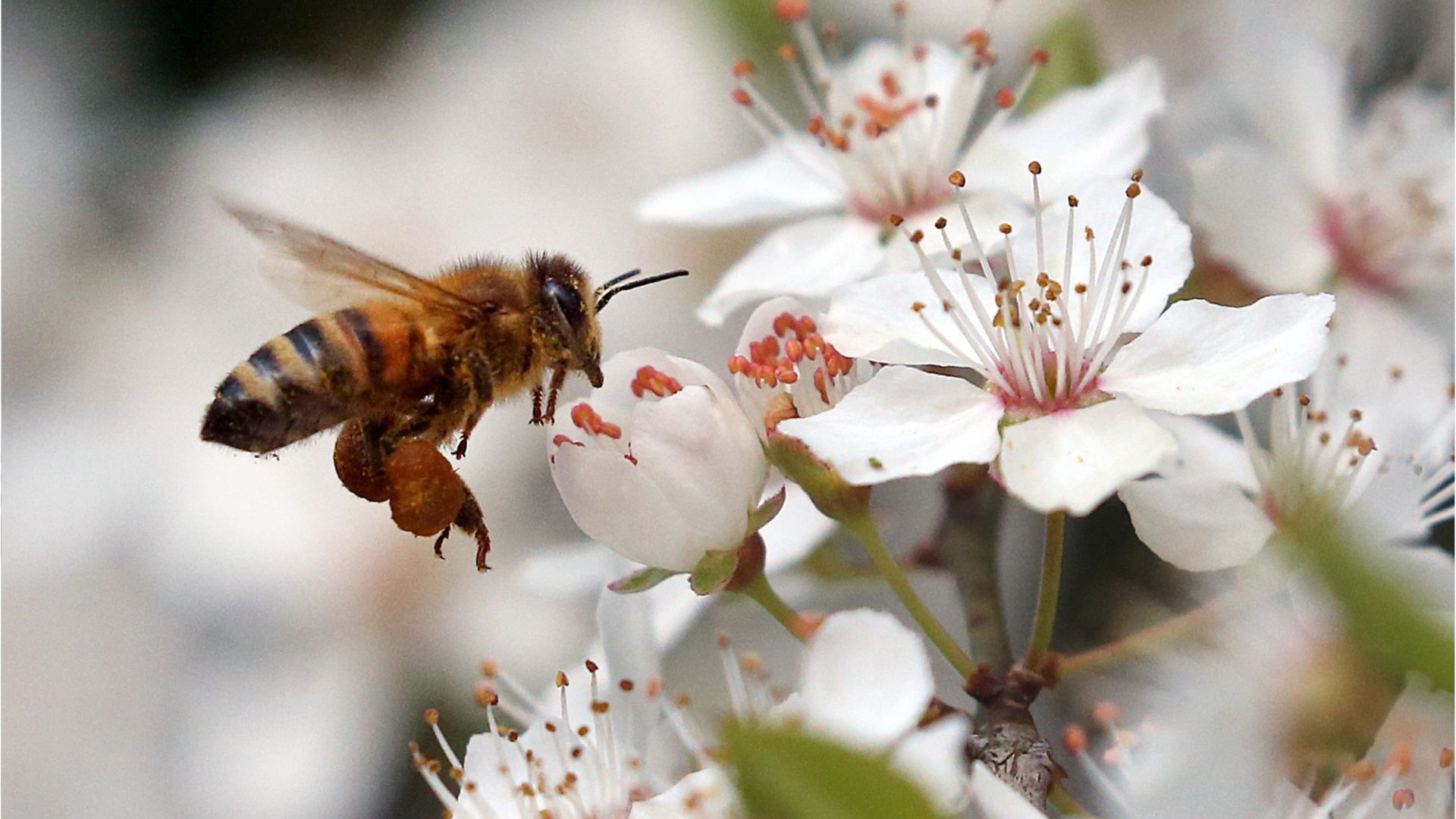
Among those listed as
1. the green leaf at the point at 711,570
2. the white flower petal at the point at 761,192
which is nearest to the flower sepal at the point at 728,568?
the green leaf at the point at 711,570

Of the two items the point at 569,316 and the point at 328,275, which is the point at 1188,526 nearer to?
the point at 569,316

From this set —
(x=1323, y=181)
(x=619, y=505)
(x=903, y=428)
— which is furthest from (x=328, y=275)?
(x=1323, y=181)

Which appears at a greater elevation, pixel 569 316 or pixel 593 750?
pixel 569 316

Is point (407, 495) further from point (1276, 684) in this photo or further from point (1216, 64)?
point (1216, 64)

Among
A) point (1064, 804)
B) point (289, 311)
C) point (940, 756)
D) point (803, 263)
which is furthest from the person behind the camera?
point (289, 311)

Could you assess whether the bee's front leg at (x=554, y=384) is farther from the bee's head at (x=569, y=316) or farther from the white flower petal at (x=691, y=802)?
the white flower petal at (x=691, y=802)
